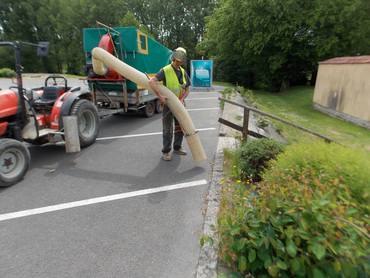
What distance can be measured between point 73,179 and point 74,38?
126ft

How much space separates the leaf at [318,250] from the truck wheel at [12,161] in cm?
409

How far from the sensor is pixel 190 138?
4.58 metres

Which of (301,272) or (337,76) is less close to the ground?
(337,76)

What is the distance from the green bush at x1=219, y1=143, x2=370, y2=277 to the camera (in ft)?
5.18

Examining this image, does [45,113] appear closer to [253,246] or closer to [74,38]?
[253,246]

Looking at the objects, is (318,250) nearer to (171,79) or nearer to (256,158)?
(256,158)

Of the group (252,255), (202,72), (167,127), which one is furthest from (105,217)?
(202,72)

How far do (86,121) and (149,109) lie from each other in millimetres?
3104

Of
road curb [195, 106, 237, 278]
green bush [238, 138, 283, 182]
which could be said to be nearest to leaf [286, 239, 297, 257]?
road curb [195, 106, 237, 278]

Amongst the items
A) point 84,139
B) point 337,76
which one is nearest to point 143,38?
point 84,139

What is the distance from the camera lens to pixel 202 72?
1786 cm

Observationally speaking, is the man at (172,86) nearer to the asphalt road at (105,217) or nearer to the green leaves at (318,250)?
the asphalt road at (105,217)

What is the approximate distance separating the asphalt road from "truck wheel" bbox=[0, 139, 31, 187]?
0.15 m

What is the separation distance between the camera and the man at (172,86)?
458cm
